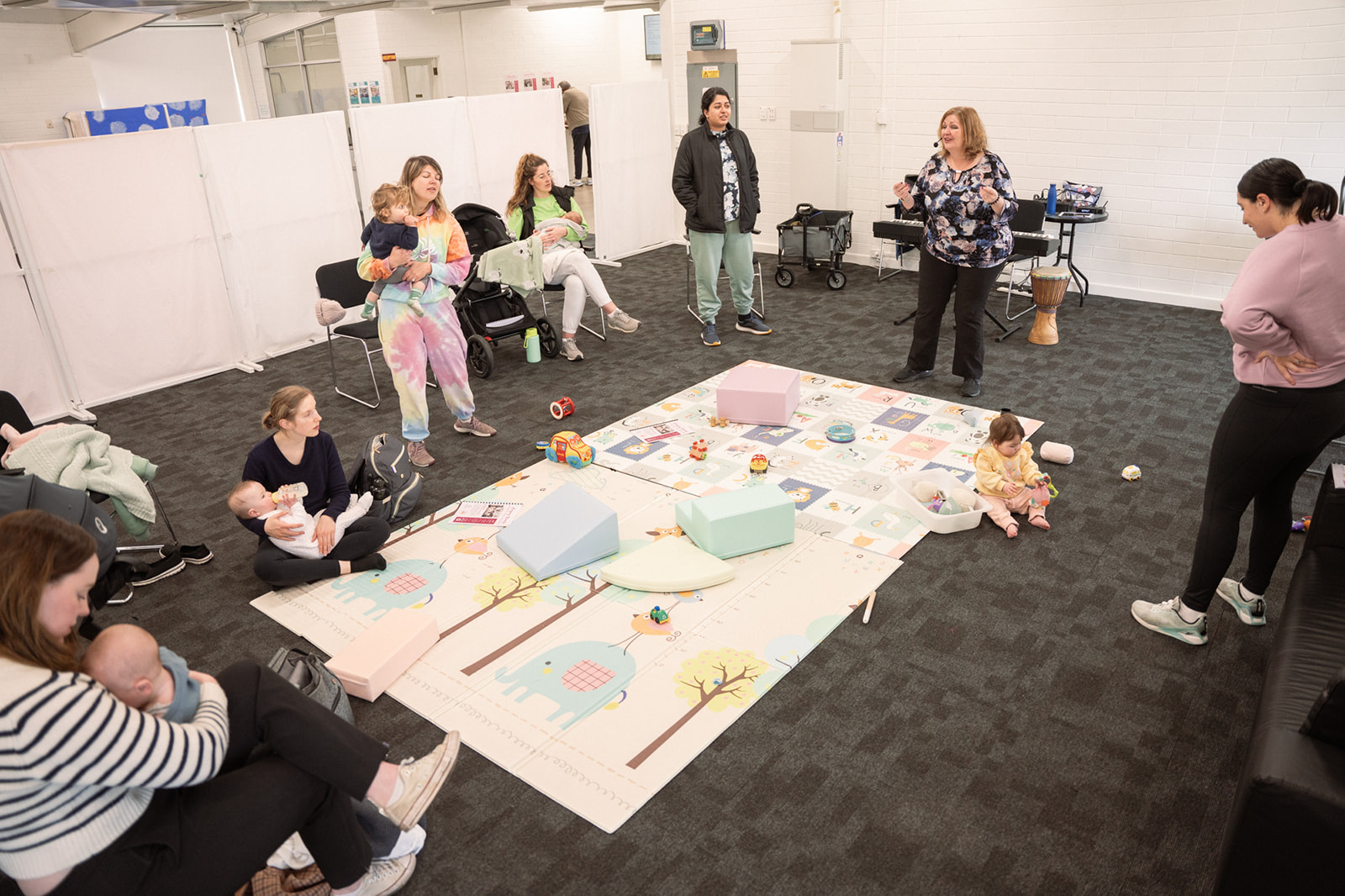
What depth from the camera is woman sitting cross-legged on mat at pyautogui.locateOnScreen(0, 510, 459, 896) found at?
5.57 feet

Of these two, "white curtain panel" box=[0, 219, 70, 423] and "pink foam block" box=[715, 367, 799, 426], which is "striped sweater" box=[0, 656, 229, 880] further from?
"white curtain panel" box=[0, 219, 70, 423]

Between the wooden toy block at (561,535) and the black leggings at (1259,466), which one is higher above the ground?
the black leggings at (1259,466)

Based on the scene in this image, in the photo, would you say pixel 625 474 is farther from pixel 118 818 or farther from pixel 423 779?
pixel 118 818

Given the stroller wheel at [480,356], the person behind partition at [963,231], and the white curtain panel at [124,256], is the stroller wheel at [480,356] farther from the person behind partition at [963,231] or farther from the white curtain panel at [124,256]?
the person behind partition at [963,231]

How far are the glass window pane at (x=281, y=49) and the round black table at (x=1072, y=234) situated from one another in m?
13.4

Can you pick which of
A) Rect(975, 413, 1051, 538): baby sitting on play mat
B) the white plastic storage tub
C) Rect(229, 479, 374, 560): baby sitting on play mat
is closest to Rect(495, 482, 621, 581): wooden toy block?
Rect(229, 479, 374, 560): baby sitting on play mat

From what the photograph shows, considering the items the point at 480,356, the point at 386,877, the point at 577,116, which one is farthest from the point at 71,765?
the point at 577,116

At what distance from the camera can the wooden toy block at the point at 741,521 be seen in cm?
369

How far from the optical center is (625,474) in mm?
4605

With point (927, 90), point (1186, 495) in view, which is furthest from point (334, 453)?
point (927, 90)

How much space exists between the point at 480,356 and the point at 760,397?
2086 mm

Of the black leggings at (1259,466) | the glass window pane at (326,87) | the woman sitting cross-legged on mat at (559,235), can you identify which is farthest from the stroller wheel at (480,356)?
the glass window pane at (326,87)

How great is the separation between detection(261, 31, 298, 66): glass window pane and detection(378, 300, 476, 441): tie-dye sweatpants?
521 inches

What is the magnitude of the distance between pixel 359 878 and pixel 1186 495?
380 cm
